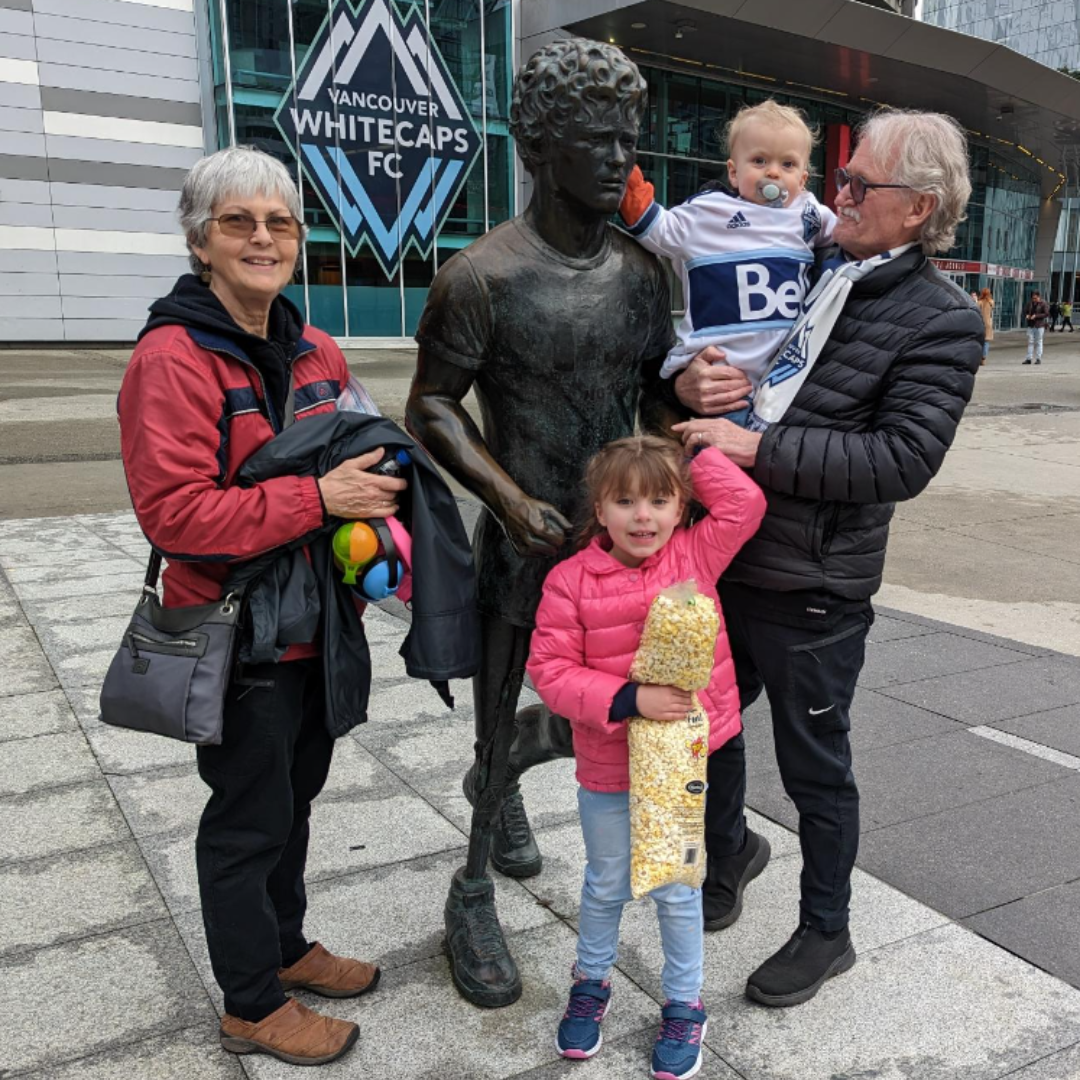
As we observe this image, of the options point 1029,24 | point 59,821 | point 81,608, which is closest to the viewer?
point 59,821

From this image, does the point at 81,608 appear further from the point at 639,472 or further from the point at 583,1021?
the point at 639,472

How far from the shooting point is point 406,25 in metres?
22.5

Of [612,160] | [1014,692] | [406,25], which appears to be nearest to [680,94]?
[406,25]

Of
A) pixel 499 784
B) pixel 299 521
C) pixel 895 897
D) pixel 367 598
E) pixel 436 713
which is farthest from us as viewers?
pixel 436 713

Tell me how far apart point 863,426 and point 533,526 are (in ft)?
2.51

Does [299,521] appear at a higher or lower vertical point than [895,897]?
higher

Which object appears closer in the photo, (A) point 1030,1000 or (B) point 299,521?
(B) point 299,521

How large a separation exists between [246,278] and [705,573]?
3.57 ft

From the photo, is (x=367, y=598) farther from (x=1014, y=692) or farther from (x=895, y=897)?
(x=1014, y=692)

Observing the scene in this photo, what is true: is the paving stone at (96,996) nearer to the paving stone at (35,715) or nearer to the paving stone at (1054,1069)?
the paving stone at (35,715)

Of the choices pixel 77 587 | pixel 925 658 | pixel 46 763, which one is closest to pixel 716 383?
pixel 46 763

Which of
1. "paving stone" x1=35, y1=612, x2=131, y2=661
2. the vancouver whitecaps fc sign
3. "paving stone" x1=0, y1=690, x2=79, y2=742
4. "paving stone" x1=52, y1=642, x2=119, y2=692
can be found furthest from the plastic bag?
the vancouver whitecaps fc sign

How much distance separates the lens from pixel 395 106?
896 inches

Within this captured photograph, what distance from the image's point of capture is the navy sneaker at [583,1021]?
220cm
